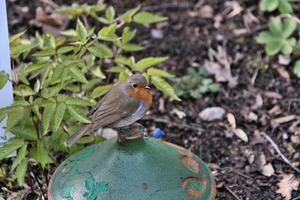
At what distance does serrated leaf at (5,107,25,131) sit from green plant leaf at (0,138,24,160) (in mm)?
130

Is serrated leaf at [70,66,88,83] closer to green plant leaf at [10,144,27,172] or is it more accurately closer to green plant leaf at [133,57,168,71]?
green plant leaf at [10,144,27,172]

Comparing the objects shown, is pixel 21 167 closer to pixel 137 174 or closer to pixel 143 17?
pixel 137 174

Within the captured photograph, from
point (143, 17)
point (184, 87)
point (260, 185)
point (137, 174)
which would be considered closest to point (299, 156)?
point (260, 185)

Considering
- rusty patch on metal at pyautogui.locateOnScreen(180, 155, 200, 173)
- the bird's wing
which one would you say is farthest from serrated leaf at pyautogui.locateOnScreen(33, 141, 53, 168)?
rusty patch on metal at pyautogui.locateOnScreen(180, 155, 200, 173)

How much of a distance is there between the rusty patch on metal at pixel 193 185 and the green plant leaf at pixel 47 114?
57cm

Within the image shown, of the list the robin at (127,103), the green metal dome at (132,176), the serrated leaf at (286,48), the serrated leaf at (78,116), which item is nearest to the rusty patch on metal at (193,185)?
the green metal dome at (132,176)

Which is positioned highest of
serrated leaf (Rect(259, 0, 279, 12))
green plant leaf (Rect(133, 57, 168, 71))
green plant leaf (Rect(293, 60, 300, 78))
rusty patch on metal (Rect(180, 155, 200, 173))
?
green plant leaf (Rect(133, 57, 168, 71))

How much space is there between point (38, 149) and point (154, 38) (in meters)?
1.81

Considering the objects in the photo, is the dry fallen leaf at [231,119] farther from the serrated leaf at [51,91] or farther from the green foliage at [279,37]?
the serrated leaf at [51,91]

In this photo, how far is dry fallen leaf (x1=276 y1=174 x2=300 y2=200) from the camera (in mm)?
3097

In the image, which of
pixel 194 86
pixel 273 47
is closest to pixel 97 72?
pixel 194 86

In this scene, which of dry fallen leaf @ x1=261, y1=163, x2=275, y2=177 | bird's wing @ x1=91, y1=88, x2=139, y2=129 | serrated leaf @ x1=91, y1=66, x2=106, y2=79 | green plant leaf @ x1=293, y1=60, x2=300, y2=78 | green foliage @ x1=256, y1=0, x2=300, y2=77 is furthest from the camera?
green foliage @ x1=256, y1=0, x2=300, y2=77

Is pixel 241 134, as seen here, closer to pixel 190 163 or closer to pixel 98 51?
pixel 190 163

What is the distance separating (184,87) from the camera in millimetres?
3893
